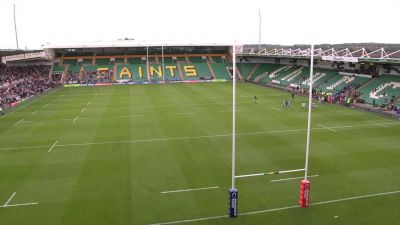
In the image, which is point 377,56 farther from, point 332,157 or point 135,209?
point 135,209

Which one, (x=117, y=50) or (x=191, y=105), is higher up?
(x=117, y=50)

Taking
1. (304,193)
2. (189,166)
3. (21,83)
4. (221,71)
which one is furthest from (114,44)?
(304,193)

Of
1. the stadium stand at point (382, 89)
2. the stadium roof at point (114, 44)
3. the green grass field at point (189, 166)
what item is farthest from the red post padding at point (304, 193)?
the stadium roof at point (114, 44)

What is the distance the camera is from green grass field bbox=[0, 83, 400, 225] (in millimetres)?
14820

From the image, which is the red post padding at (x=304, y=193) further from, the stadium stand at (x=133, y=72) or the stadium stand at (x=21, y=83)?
the stadium stand at (x=133, y=72)

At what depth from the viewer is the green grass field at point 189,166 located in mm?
14820

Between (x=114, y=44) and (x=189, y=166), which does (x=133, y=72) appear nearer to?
(x=114, y=44)

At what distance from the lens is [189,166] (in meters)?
20.3

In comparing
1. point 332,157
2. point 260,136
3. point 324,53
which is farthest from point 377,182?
point 324,53

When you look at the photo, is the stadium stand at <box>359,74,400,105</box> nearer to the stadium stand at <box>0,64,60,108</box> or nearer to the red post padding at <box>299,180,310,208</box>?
the red post padding at <box>299,180,310,208</box>

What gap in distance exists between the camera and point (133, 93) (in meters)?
53.6

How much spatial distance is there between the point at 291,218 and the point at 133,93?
42.2m

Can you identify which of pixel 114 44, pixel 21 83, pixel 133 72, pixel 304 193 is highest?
pixel 114 44

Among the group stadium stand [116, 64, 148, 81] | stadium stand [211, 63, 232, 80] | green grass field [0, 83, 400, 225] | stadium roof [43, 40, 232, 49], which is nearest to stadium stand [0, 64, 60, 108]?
stadium roof [43, 40, 232, 49]
